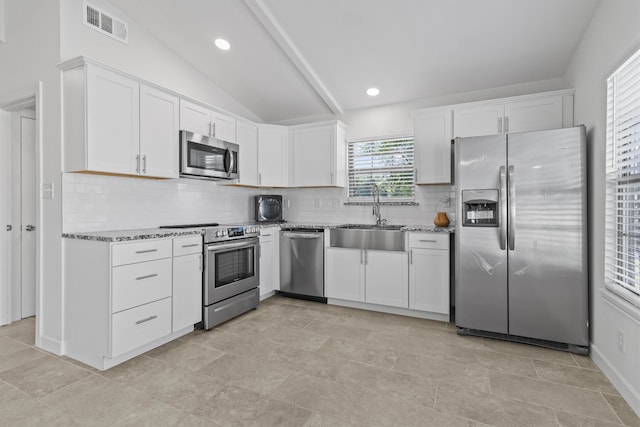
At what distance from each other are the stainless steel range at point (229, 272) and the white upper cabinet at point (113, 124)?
2.77 feet

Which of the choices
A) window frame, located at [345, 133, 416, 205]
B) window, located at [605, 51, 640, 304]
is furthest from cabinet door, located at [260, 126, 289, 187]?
window, located at [605, 51, 640, 304]

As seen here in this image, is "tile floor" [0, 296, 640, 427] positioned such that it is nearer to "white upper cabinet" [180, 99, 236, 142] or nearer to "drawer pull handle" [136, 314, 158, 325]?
"drawer pull handle" [136, 314, 158, 325]

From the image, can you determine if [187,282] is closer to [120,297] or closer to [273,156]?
[120,297]

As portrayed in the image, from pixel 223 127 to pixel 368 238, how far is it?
2.16 m

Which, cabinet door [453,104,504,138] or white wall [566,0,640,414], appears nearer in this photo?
white wall [566,0,640,414]

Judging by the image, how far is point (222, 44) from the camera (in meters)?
3.59

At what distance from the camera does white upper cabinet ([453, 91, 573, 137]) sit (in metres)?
3.21

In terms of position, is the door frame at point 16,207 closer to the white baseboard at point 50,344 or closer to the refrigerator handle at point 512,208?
the white baseboard at point 50,344

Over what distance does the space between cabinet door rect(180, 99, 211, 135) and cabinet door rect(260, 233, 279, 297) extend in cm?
143

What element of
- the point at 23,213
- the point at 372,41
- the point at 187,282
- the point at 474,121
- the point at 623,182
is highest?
the point at 372,41

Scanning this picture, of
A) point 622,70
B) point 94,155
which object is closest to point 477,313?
point 622,70

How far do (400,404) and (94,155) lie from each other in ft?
9.25

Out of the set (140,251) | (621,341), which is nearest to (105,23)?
(140,251)

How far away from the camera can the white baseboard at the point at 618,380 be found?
6.34 ft
